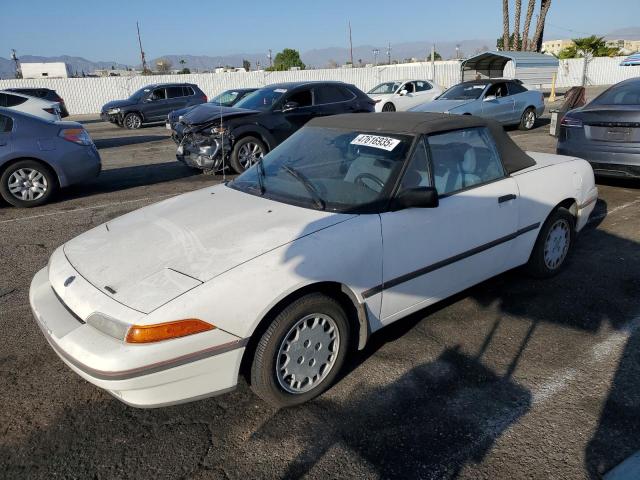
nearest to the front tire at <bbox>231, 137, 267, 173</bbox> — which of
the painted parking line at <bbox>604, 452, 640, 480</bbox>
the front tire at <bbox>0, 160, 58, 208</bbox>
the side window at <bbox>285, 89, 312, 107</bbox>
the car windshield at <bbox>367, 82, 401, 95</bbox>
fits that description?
the side window at <bbox>285, 89, 312, 107</bbox>

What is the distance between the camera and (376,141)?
3387 mm

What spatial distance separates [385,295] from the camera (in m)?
2.99

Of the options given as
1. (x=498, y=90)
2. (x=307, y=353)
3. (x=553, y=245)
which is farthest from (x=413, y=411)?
(x=498, y=90)

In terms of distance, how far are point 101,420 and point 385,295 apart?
169 centimetres

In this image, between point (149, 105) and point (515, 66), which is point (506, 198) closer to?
point (149, 105)

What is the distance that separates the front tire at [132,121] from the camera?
1911 cm

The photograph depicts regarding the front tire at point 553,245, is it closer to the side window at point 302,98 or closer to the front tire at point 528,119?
the side window at point 302,98

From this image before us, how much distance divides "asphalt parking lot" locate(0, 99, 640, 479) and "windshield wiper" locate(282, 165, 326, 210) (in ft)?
3.33

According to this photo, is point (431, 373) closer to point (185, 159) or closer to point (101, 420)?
point (101, 420)

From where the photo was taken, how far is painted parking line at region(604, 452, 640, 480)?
82.7 inches

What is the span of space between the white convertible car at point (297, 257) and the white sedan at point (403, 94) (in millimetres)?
14653

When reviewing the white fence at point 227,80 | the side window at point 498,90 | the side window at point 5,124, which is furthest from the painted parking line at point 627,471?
the white fence at point 227,80

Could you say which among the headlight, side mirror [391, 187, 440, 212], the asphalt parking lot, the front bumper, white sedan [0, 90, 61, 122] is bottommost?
the asphalt parking lot

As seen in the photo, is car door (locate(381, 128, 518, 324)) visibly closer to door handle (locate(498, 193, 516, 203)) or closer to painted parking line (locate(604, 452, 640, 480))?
door handle (locate(498, 193, 516, 203))
